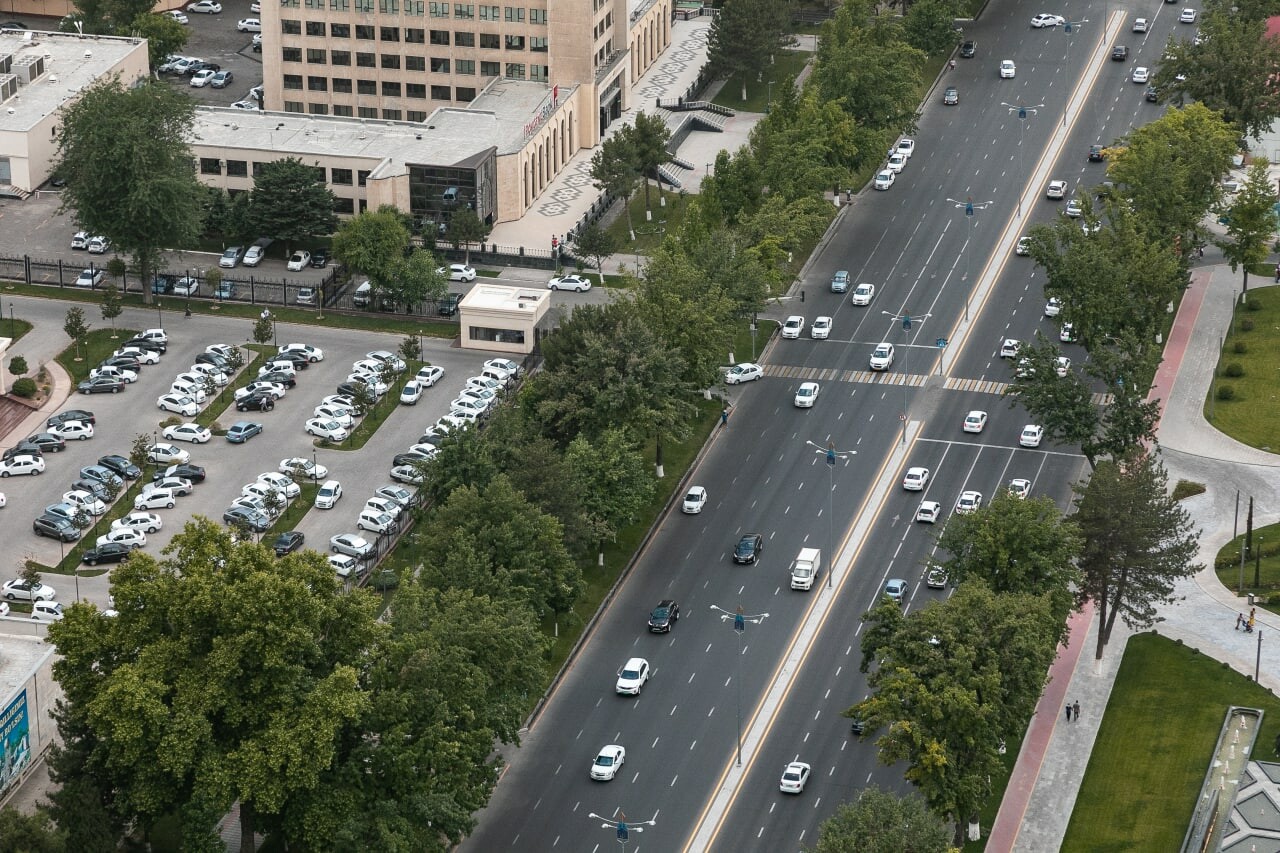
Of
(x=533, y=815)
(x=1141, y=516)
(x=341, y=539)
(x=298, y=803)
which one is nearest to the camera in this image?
(x=298, y=803)

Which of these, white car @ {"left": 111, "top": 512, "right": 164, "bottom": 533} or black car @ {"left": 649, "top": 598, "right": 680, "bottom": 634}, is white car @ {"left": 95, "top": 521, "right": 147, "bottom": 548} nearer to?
white car @ {"left": 111, "top": 512, "right": 164, "bottom": 533}

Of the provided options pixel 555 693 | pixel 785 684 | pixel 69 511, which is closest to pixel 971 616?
pixel 785 684

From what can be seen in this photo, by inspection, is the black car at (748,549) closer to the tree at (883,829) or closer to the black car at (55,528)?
the tree at (883,829)

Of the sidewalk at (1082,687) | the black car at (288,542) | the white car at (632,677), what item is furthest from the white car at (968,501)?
the black car at (288,542)

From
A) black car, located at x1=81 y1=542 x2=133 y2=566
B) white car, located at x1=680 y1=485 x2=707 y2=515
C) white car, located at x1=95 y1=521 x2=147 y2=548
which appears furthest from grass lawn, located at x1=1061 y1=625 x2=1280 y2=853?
black car, located at x1=81 y1=542 x2=133 y2=566

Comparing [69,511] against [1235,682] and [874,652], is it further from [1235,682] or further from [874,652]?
[1235,682]
